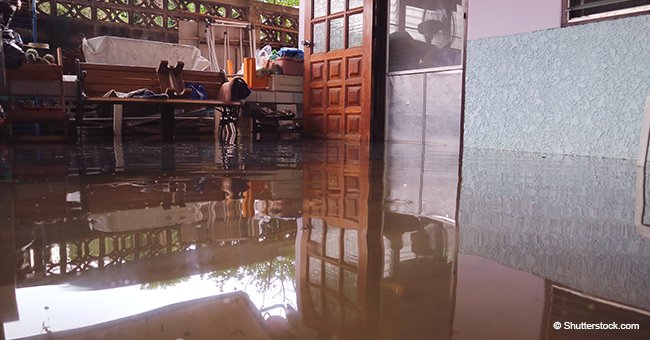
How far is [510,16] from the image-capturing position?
3.64m

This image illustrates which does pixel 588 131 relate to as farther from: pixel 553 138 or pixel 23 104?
pixel 23 104

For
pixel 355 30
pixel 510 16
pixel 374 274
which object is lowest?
pixel 374 274

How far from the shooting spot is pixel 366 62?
5.17 metres

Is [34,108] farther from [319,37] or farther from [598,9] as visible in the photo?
[598,9]

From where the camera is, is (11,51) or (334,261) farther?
(11,51)

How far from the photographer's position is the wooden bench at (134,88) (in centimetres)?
443

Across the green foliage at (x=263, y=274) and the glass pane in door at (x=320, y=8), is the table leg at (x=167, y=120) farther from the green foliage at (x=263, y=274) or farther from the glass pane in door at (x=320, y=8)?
the green foliage at (x=263, y=274)

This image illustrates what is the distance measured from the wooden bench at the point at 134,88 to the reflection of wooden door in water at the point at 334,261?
3.58 meters

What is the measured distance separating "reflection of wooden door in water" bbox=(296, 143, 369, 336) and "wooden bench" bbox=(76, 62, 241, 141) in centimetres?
358

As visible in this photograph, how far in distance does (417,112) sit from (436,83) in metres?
0.38

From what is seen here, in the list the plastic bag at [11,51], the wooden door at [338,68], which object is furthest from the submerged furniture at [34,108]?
the wooden door at [338,68]

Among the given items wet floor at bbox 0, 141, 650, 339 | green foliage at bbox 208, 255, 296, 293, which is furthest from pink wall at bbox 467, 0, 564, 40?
green foliage at bbox 208, 255, 296, 293

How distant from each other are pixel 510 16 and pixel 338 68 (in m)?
2.31

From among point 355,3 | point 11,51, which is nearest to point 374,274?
point 11,51
